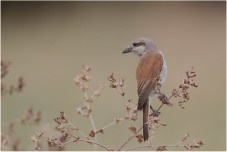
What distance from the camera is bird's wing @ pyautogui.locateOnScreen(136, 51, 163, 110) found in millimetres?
3453

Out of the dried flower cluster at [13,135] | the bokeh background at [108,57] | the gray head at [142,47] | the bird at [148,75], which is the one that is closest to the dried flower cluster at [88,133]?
the dried flower cluster at [13,135]

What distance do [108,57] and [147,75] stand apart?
9.88 metres

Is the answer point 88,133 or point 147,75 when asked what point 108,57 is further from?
point 88,133

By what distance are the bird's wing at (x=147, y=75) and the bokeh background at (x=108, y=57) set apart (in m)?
2.24

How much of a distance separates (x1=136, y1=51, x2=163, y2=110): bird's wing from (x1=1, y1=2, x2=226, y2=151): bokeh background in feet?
7.33

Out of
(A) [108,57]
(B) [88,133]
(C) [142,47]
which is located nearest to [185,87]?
(B) [88,133]

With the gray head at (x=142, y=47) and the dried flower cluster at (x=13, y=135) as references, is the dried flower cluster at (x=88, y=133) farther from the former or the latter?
the gray head at (x=142, y=47)

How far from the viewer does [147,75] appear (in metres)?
3.56

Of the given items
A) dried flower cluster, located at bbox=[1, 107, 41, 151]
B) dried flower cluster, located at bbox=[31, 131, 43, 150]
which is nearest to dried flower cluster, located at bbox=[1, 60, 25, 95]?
dried flower cluster, located at bbox=[1, 107, 41, 151]

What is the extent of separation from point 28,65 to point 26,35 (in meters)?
3.15

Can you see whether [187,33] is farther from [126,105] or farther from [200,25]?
[126,105]

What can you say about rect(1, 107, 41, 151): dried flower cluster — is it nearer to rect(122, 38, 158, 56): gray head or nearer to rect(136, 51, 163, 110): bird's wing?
rect(136, 51, 163, 110): bird's wing

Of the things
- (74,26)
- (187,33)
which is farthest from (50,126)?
(74,26)

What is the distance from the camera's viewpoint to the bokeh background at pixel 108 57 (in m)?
8.52
